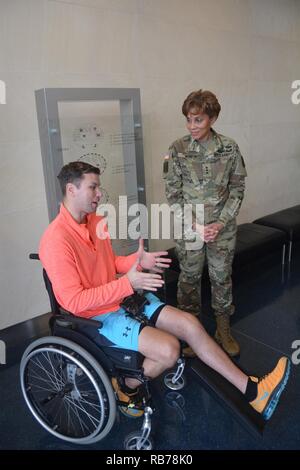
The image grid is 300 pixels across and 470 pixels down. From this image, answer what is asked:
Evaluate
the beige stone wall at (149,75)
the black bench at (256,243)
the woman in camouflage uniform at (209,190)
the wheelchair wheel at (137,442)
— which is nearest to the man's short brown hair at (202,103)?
the woman in camouflage uniform at (209,190)

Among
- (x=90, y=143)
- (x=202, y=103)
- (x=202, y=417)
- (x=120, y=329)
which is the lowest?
(x=202, y=417)

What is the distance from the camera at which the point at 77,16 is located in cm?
220

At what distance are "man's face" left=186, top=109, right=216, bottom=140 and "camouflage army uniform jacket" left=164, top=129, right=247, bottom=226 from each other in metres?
0.08

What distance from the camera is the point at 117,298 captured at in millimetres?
1457

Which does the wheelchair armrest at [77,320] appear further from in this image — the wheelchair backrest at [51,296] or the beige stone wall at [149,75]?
the beige stone wall at [149,75]

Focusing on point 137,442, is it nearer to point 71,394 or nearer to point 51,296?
point 71,394

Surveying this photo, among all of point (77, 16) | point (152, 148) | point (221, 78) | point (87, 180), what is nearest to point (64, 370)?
point (87, 180)

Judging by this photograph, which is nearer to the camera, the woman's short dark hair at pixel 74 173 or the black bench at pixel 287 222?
the woman's short dark hair at pixel 74 173

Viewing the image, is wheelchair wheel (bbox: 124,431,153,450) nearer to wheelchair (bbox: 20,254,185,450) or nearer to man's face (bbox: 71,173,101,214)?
wheelchair (bbox: 20,254,185,450)

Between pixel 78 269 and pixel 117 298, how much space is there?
0.20 metres

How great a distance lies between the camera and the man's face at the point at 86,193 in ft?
4.99

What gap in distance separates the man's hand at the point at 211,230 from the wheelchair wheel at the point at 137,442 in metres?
1.02

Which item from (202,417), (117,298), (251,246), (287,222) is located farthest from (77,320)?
(287,222)
